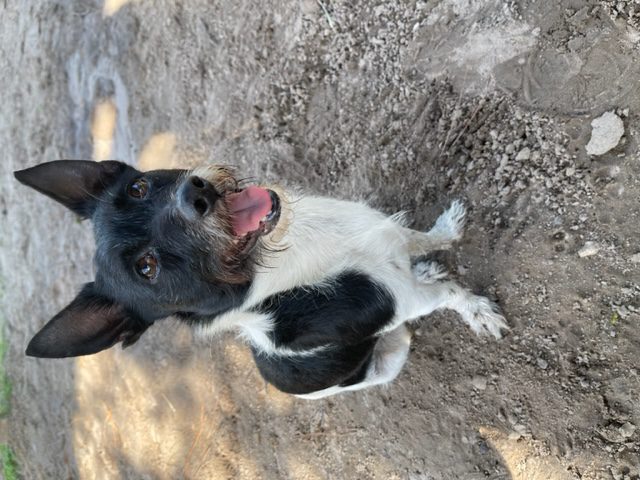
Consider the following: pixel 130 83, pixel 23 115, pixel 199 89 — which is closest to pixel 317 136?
pixel 199 89

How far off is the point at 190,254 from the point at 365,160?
2.02 metres

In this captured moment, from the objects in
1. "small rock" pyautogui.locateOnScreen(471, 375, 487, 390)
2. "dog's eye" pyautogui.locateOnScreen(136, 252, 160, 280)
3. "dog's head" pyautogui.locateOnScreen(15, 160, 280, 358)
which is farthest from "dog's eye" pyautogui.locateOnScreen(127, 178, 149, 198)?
"small rock" pyautogui.locateOnScreen(471, 375, 487, 390)

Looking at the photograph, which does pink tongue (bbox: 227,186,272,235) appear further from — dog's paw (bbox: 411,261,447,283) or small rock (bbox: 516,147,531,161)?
small rock (bbox: 516,147,531,161)

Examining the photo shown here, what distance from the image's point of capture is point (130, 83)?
18.0 ft

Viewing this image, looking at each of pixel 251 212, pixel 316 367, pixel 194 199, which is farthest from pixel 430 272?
pixel 194 199

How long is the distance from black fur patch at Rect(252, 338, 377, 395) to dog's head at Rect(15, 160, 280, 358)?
0.67 meters

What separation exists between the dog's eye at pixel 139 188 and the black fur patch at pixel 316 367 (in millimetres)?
1295

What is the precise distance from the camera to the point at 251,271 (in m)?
2.63

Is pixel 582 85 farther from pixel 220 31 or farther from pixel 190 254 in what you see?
pixel 220 31

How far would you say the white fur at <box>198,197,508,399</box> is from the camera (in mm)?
2798

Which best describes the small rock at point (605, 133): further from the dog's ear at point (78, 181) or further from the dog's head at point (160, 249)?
the dog's ear at point (78, 181)

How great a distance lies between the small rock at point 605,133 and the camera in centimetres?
281

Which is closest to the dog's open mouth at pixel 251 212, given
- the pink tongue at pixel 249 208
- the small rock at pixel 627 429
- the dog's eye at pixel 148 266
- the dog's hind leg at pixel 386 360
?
the pink tongue at pixel 249 208

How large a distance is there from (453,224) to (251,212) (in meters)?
1.61
